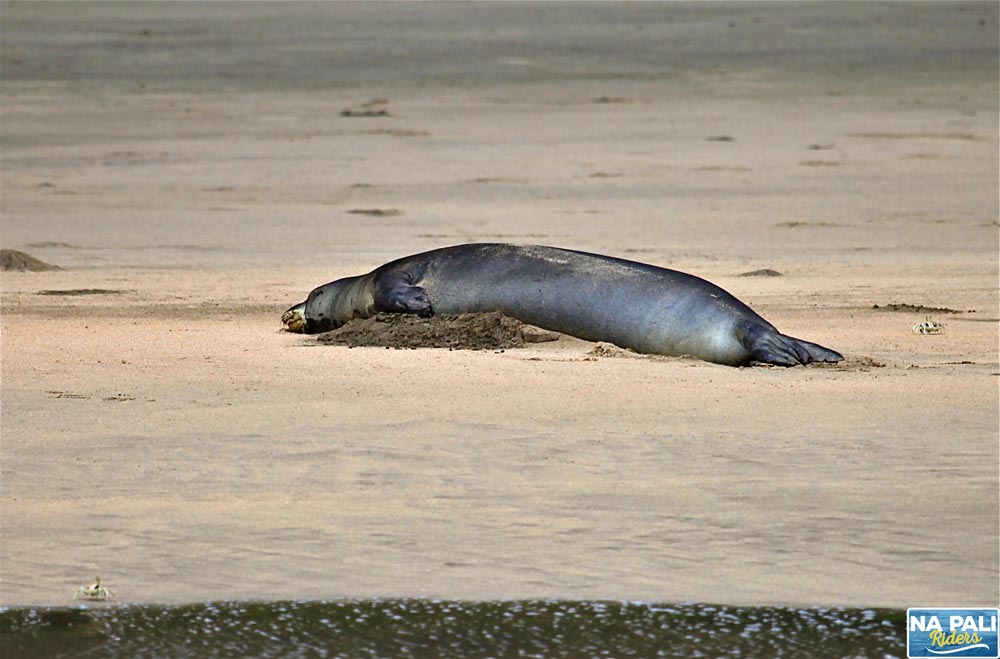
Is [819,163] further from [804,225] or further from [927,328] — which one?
[927,328]

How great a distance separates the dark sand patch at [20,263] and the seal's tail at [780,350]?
18.1ft

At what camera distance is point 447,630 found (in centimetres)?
421

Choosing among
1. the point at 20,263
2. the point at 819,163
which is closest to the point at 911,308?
the point at 20,263

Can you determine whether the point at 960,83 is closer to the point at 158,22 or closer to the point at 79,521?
the point at 158,22

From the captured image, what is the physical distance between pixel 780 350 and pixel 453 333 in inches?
59.2

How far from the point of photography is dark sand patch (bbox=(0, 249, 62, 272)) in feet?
37.0

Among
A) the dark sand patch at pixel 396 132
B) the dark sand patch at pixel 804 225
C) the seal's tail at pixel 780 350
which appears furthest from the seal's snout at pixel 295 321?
the dark sand patch at pixel 396 132

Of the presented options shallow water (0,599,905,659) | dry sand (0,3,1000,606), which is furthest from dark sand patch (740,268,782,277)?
shallow water (0,599,905,659)

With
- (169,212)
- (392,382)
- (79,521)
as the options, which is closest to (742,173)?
(169,212)

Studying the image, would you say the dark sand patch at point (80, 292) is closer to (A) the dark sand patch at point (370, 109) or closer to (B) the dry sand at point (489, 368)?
(B) the dry sand at point (489, 368)

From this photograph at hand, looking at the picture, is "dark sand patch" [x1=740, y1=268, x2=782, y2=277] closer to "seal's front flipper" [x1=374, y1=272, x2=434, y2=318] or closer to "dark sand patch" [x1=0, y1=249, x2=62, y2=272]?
"seal's front flipper" [x1=374, y1=272, x2=434, y2=318]

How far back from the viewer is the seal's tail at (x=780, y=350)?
24.8ft

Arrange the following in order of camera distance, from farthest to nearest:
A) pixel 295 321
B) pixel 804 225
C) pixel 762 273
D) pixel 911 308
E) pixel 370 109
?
pixel 370 109 < pixel 804 225 < pixel 762 273 < pixel 911 308 < pixel 295 321

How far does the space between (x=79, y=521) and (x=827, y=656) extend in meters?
2.17
